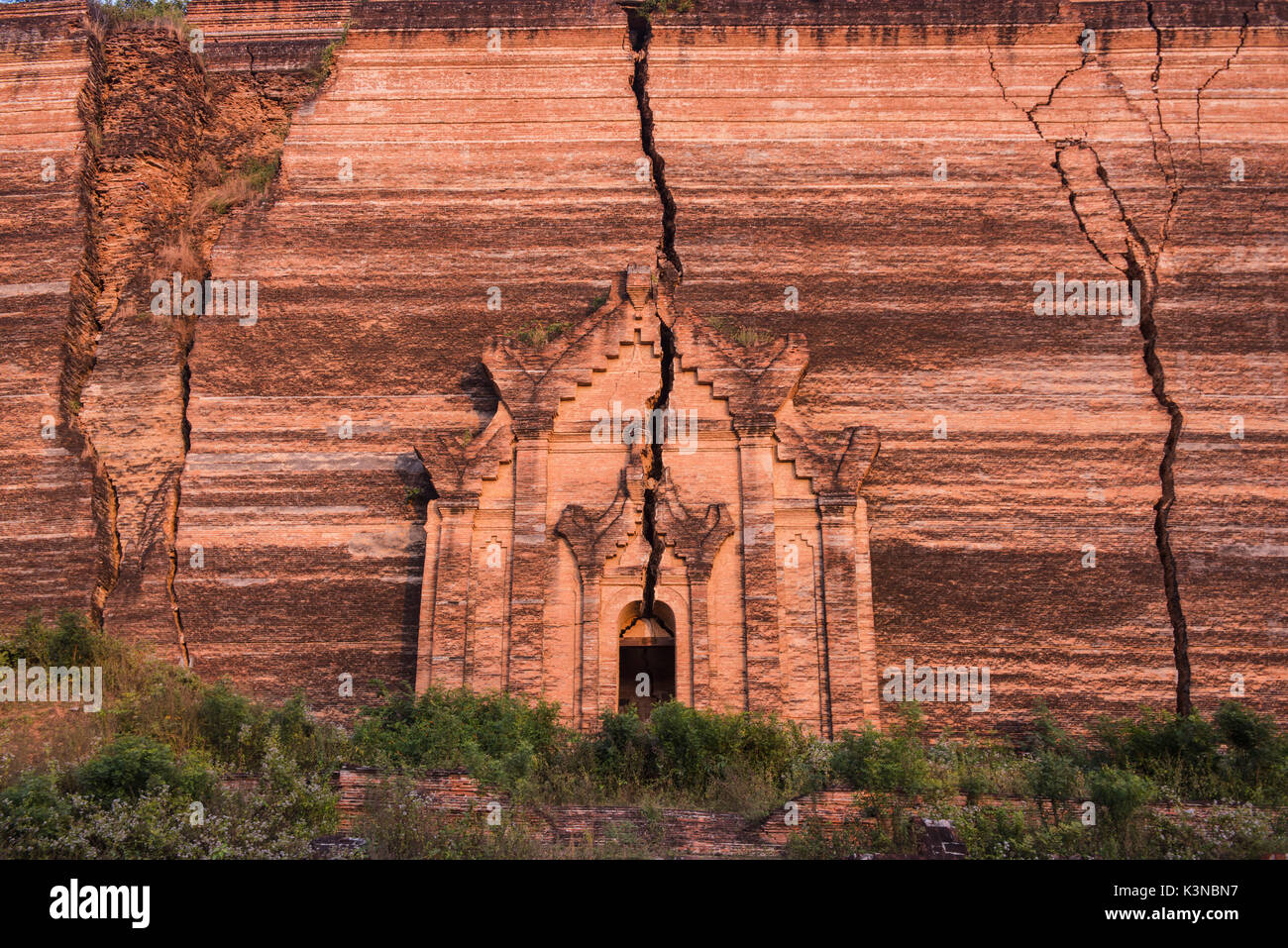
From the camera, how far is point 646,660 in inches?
677

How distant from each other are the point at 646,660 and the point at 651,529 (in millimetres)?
2738

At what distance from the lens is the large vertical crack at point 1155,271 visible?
1573 cm

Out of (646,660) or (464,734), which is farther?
(646,660)

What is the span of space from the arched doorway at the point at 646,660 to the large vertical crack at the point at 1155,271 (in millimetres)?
6023

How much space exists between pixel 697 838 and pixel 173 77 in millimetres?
15031

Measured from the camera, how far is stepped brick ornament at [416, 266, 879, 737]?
46.9ft

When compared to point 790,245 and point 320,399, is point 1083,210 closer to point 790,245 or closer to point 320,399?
point 790,245

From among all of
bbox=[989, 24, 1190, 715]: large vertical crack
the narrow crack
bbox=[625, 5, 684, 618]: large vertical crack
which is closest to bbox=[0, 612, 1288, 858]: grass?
bbox=[989, 24, 1190, 715]: large vertical crack

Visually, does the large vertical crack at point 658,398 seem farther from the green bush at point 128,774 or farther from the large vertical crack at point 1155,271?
the green bush at point 128,774

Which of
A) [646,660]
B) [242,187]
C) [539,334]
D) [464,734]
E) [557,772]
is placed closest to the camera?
[557,772]

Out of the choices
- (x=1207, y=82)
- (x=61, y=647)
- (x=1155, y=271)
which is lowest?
(x=61, y=647)

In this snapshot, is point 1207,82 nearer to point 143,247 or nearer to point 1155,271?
point 1155,271

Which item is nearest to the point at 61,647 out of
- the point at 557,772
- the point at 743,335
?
the point at 557,772

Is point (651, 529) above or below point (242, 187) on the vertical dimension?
below
